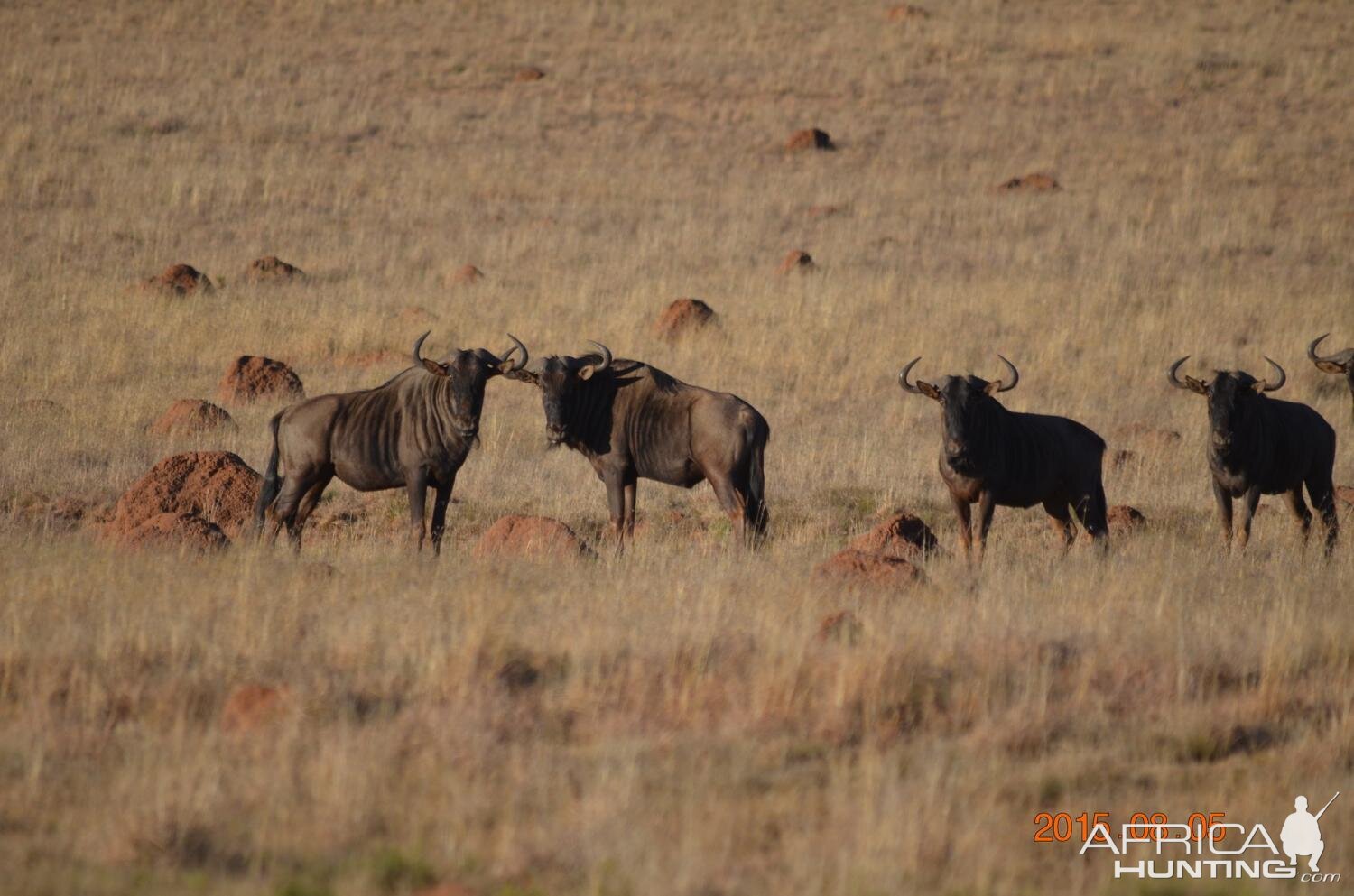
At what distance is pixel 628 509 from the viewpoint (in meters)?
11.9

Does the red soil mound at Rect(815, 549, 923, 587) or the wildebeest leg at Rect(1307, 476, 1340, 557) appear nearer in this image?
the red soil mound at Rect(815, 549, 923, 587)

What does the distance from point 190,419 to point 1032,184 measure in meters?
19.2

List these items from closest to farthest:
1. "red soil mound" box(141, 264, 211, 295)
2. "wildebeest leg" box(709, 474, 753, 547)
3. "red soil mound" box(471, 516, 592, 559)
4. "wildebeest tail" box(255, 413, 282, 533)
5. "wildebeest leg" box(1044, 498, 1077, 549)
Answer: "red soil mound" box(471, 516, 592, 559)
"wildebeest tail" box(255, 413, 282, 533)
"wildebeest leg" box(709, 474, 753, 547)
"wildebeest leg" box(1044, 498, 1077, 549)
"red soil mound" box(141, 264, 211, 295)

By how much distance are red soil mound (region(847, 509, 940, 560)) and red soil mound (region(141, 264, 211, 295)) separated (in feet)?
45.0

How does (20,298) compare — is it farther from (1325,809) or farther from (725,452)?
(1325,809)

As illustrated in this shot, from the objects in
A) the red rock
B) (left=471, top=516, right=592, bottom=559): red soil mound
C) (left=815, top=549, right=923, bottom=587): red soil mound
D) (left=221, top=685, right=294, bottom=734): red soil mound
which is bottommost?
(left=221, top=685, right=294, bottom=734): red soil mound

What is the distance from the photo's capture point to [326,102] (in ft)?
111

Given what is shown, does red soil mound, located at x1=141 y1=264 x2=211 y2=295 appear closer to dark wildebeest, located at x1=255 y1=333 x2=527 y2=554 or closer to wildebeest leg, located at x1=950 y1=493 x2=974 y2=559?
dark wildebeest, located at x1=255 y1=333 x2=527 y2=554

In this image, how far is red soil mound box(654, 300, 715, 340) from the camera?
19.9 metres

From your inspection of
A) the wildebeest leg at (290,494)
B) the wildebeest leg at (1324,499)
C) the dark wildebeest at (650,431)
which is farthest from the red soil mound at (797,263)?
the wildebeest leg at (290,494)

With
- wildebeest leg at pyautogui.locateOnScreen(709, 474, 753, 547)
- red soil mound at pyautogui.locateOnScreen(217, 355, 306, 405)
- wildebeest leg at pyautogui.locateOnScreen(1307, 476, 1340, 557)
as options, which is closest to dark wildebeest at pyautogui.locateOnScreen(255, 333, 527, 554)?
wildebeest leg at pyautogui.locateOnScreen(709, 474, 753, 547)

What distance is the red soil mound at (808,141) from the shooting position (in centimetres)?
3156

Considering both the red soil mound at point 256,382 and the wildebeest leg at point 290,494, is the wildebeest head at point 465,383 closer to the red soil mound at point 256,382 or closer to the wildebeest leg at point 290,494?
the wildebeest leg at point 290,494

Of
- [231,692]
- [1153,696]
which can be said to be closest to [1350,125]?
[1153,696]
